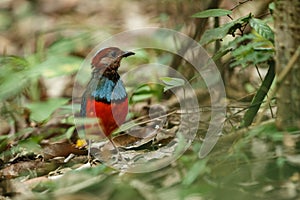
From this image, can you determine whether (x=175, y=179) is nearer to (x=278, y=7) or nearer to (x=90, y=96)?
(x=278, y=7)

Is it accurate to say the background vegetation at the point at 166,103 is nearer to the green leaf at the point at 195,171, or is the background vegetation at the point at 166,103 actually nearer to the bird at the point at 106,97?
the green leaf at the point at 195,171

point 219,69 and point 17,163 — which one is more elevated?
point 219,69

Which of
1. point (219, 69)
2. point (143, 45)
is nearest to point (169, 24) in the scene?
point (143, 45)

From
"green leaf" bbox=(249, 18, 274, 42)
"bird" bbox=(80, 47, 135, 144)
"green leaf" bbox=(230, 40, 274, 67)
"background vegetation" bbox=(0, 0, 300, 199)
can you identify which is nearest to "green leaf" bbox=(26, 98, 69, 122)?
"background vegetation" bbox=(0, 0, 300, 199)

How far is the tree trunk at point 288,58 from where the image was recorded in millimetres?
1838

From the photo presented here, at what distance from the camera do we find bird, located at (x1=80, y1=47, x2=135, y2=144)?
95.6 inches

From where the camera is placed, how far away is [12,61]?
11.0ft

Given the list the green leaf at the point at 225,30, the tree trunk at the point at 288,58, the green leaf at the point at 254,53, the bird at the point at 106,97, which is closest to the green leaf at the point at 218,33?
the green leaf at the point at 225,30

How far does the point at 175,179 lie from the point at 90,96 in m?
0.76

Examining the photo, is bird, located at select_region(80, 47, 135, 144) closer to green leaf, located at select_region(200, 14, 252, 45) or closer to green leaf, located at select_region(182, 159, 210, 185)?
green leaf, located at select_region(200, 14, 252, 45)

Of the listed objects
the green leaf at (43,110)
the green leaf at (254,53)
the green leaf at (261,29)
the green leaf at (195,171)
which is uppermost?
the green leaf at (261,29)

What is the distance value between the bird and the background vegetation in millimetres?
147

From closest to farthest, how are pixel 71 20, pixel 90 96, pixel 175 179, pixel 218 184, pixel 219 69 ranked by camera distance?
pixel 218 184 → pixel 175 179 → pixel 90 96 → pixel 219 69 → pixel 71 20

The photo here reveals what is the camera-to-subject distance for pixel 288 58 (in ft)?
6.08
